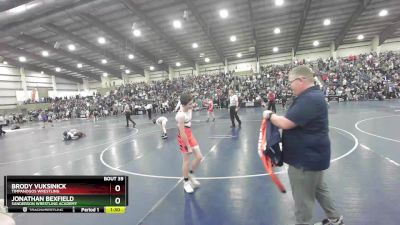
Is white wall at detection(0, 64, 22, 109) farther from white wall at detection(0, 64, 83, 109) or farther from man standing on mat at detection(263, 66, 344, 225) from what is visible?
man standing on mat at detection(263, 66, 344, 225)

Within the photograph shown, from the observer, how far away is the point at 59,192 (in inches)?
112

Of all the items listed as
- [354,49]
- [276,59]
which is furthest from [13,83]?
[354,49]

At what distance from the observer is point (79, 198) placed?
284 cm

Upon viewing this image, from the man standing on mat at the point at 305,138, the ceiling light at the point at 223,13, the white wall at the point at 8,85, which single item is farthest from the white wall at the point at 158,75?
the man standing on mat at the point at 305,138

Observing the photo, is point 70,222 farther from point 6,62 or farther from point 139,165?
point 6,62

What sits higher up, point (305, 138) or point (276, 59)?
point (276, 59)

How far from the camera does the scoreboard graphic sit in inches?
110

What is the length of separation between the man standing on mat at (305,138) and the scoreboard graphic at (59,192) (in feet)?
6.12

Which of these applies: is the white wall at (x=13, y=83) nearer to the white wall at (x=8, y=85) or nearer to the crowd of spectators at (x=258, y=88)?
the white wall at (x=8, y=85)

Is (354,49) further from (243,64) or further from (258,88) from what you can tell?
(258,88)

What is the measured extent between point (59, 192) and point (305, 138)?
2.79 metres

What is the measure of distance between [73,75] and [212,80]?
3090 cm

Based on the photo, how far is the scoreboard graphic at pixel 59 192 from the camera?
279 centimetres

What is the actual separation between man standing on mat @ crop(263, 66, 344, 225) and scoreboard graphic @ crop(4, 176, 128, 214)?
1865 millimetres
